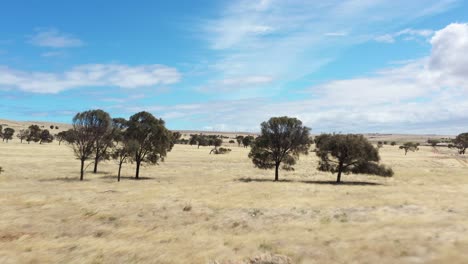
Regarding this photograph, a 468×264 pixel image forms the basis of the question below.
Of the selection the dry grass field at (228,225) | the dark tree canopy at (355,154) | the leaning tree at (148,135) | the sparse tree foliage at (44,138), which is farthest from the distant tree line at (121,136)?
the sparse tree foliage at (44,138)

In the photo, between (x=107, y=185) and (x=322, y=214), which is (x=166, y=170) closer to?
(x=107, y=185)

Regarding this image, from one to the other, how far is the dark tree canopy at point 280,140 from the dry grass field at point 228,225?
18.1m

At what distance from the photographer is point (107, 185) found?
53094 mm

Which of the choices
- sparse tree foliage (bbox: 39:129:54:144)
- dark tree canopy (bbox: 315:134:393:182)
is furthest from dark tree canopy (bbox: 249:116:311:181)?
sparse tree foliage (bbox: 39:129:54:144)

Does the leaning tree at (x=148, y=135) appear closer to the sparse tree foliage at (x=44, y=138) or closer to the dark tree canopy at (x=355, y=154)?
the dark tree canopy at (x=355, y=154)

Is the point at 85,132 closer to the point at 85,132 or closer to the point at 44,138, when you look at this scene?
the point at 85,132

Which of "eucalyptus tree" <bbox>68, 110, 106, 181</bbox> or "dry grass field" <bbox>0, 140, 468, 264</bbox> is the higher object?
"eucalyptus tree" <bbox>68, 110, 106, 181</bbox>

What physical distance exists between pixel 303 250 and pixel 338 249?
5.47ft

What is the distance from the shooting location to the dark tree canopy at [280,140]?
66062 mm

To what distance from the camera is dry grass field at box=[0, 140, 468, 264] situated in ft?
60.8

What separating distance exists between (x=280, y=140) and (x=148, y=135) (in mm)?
22155

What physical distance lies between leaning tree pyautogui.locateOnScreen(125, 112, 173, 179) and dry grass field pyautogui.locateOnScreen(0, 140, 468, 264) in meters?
16.4

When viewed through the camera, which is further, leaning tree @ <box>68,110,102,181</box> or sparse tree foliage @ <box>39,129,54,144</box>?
sparse tree foliage @ <box>39,129,54,144</box>

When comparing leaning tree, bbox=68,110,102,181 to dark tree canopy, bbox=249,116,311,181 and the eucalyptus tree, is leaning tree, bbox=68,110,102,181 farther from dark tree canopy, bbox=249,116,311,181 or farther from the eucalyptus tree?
dark tree canopy, bbox=249,116,311,181
